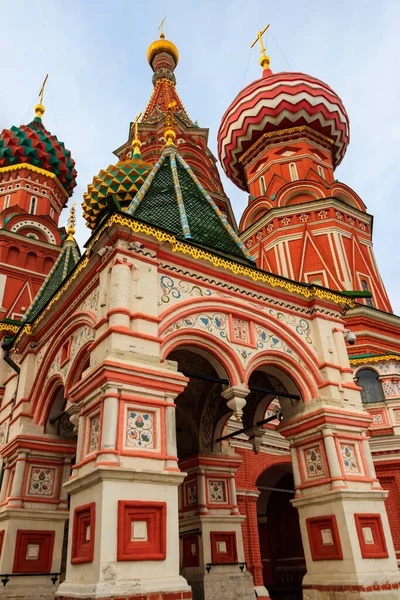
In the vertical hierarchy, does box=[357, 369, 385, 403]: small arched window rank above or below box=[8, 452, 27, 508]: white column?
above

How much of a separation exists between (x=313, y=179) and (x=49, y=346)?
45.0 feet

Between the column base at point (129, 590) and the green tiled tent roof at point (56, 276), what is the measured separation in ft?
22.4

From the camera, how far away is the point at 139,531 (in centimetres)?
522

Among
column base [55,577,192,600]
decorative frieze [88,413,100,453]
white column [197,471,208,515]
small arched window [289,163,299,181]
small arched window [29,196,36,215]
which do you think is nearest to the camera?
column base [55,577,192,600]

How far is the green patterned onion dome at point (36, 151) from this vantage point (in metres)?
18.6

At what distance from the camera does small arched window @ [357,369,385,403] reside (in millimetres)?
13133

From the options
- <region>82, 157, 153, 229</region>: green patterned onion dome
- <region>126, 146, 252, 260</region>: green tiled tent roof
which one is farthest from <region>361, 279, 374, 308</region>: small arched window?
<region>126, 146, 252, 260</region>: green tiled tent roof

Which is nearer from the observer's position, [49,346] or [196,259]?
[196,259]

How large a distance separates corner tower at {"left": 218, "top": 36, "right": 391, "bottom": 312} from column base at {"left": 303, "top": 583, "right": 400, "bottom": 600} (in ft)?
35.7

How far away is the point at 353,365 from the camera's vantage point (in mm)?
13414

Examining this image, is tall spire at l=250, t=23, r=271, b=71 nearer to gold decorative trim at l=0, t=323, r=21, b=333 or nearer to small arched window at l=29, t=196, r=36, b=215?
small arched window at l=29, t=196, r=36, b=215

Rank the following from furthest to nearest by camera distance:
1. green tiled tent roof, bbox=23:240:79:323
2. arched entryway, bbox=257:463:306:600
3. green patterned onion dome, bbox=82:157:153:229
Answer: arched entryway, bbox=257:463:306:600, green patterned onion dome, bbox=82:157:153:229, green tiled tent roof, bbox=23:240:79:323

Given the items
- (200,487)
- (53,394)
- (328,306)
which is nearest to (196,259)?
(328,306)

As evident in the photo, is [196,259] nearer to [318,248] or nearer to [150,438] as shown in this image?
[150,438]
